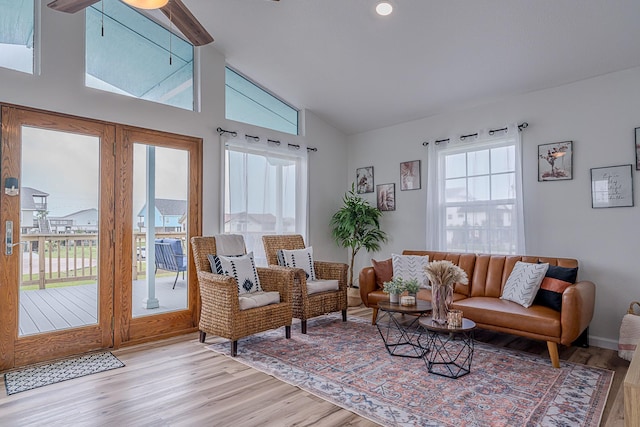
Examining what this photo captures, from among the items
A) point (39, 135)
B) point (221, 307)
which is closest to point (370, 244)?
point (221, 307)

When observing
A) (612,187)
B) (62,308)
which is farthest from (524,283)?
(62,308)

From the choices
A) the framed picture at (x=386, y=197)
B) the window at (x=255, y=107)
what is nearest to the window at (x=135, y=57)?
the window at (x=255, y=107)

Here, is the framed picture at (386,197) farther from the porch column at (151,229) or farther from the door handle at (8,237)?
the door handle at (8,237)

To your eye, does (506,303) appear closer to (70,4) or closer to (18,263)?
(70,4)

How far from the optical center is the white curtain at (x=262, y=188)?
4.56m

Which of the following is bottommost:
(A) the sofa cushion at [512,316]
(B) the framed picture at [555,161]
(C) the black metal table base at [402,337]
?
(C) the black metal table base at [402,337]

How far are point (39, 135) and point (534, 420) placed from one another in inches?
170

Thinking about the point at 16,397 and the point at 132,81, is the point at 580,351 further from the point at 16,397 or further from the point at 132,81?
the point at 132,81

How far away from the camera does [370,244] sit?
18.0 ft

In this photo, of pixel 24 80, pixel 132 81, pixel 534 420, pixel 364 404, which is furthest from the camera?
pixel 132 81

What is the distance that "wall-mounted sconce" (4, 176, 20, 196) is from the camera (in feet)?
10.1

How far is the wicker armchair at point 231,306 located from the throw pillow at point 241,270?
0.12 meters

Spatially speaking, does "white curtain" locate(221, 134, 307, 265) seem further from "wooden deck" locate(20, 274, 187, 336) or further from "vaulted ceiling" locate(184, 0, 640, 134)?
"wooden deck" locate(20, 274, 187, 336)

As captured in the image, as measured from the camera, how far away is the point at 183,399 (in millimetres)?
2549
